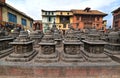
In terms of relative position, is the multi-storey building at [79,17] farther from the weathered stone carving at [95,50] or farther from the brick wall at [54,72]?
the brick wall at [54,72]

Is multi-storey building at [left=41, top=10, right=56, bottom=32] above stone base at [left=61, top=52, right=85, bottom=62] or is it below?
above

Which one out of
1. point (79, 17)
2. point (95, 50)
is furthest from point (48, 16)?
point (95, 50)

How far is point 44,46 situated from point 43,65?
1415 mm

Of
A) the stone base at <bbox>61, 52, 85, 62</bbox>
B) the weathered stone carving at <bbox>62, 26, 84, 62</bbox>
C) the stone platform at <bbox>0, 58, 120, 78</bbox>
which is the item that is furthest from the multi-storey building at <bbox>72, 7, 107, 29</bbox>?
the stone platform at <bbox>0, 58, 120, 78</bbox>

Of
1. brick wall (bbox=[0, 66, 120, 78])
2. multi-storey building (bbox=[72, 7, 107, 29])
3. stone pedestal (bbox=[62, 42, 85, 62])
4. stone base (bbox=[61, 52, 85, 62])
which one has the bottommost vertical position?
brick wall (bbox=[0, 66, 120, 78])

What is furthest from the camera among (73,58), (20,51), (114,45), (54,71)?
(114,45)

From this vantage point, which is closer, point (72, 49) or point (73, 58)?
point (73, 58)

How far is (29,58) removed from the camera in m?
6.70

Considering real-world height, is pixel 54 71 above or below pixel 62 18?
below

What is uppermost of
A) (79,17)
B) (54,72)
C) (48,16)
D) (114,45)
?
(48,16)

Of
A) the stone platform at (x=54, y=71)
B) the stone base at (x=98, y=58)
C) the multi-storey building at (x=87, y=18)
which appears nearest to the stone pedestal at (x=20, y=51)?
the stone platform at (x=54, y=71)

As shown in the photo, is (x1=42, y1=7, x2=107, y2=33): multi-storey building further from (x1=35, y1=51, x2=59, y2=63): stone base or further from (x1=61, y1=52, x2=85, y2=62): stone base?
(x1=35, y1=51, x2=59, y2=63): stone base

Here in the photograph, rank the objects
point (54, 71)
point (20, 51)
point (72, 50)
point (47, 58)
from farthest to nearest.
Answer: point (72, 50) < point (20, 51) < point (47, 58) < point (54, 71)

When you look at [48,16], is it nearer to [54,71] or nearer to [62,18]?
[62,18]
